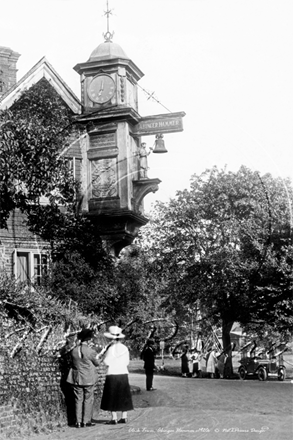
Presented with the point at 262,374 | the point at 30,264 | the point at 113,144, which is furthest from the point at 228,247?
the point at 262,374

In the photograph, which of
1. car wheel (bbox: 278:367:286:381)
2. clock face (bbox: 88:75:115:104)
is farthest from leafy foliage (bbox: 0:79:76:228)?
car wheel (bbox: 278:367:286:381)

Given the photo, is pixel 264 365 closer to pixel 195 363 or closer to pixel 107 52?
pixel 195 363

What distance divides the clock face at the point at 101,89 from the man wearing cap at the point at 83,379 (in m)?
11.2

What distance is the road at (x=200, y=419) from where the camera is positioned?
38.1 feet

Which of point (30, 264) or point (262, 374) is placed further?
point (262, 374)

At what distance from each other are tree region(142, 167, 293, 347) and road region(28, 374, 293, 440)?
18.8 ft

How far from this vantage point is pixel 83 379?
43.1ft

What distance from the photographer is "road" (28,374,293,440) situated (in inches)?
457

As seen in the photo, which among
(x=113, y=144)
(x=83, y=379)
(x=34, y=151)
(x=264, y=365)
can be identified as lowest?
(x=264, y=365)

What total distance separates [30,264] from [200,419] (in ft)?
31.0

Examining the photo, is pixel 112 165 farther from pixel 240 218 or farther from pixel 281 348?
pixel 281 348

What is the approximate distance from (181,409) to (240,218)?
493 inches

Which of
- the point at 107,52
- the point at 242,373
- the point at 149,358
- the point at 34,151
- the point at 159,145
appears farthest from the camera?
the point at 242,373

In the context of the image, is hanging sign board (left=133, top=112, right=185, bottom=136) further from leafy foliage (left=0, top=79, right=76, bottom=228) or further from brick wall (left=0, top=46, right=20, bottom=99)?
brick wall (left=0, top=46, right=20, bottom=99)
